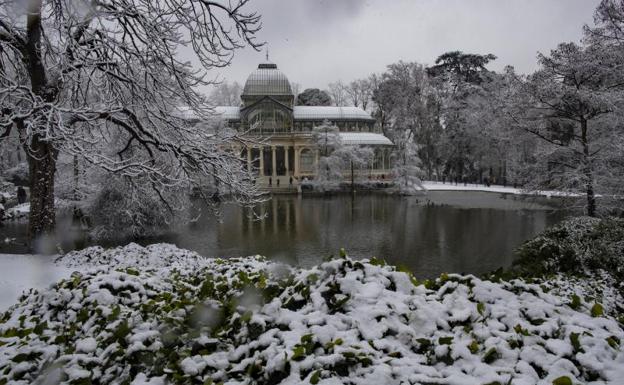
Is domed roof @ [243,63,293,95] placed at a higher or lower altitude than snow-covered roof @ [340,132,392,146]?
higher

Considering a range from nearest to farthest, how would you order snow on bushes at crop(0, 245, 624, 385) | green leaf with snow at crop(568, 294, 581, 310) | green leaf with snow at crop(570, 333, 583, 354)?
snow on bushes at crop(0, 245, 624, 385) → green leaf with snow at crop(570, 333, 583, 354) → green leaf with snow at crop(568, 294, 581, 310)

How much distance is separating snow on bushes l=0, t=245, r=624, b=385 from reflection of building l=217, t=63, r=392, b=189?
36477 mm

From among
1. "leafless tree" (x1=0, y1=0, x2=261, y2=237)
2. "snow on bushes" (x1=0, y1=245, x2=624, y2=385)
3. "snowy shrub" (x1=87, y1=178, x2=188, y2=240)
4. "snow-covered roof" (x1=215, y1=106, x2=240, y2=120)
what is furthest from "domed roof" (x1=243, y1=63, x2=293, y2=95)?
"snow on bushes" (x1=0, y1=245, x2=624, y2=385)

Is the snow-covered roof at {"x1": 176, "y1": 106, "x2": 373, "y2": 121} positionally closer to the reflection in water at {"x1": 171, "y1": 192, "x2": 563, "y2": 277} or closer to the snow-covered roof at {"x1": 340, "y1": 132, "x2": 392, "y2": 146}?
the snow-covered roof at {"x1": 340, "y1": 132, "x2": 392, "y2": 146}

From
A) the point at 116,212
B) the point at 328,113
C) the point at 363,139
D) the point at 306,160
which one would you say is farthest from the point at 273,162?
the point at 116,212

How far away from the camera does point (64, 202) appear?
16703mm

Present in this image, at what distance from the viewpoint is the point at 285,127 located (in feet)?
153

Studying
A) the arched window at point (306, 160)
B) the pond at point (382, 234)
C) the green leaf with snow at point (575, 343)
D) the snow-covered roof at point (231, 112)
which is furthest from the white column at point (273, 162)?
the green leaf with snow at point (575, 343)

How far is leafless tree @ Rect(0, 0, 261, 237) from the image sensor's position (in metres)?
5.95

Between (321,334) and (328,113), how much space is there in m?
47.2

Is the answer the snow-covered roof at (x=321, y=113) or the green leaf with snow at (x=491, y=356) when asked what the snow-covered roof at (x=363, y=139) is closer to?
the snow-covered roof at (x=321, y=113)

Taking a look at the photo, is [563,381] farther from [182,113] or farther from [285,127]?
[285,127]

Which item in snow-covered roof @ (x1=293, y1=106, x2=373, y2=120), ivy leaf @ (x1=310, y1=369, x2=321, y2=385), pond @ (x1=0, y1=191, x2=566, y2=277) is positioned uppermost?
snow-covered roof @ (x1=293, y1=106, x2=373, y2=120)

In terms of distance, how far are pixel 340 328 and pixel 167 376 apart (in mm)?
1262
